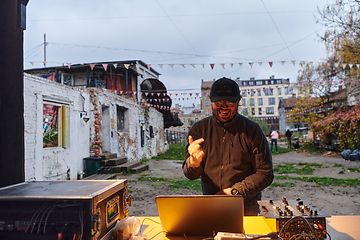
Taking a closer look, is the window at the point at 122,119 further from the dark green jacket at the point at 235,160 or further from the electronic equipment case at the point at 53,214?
the electronic equipment case at the point at 53,214

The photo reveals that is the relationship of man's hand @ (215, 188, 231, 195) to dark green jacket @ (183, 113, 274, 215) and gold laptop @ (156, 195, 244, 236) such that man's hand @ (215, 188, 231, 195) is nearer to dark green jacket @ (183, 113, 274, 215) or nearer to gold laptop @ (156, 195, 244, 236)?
dark green jacket @ (183, 113, 274, 215)

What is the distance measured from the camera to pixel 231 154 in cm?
216

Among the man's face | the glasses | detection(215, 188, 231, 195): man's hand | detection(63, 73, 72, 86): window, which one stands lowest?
detection(215, 188, 231, 195): man's hand

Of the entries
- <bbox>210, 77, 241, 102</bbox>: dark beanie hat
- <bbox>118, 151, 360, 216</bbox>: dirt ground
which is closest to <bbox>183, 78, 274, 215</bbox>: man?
<bbox>210, 77, 241, 102</bbox>: dark beanie hat

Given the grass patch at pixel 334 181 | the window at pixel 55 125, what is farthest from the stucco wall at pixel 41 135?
the grass patch at pixel 334 181

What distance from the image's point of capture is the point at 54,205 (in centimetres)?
123

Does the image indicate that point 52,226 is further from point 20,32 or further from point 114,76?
point 114,76

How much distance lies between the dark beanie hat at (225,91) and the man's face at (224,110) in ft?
0.18

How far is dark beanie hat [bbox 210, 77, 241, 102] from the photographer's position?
2.08m

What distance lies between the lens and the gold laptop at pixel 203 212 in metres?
1.27

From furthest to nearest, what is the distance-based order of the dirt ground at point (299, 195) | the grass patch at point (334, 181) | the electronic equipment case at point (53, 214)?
the grass patch at point (334, 181)
the dirt ground at point (299, 195)
the electronic equipment case at point (53, 214)

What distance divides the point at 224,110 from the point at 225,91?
0.59 ft

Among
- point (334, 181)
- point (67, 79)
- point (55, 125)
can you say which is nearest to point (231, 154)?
point (334, 181)

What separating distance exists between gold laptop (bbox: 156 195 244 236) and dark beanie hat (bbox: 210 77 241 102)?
101 cm
